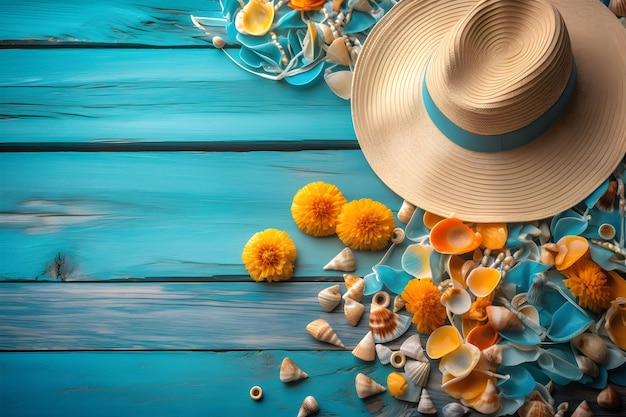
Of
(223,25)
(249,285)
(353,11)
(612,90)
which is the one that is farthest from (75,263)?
(612,90)

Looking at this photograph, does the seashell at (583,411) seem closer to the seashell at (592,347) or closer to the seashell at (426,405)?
the seashell at (592,347)

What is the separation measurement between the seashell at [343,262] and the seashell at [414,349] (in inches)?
6.4

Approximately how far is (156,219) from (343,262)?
0.37m

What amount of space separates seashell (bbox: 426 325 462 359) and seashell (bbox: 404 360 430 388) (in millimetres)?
21

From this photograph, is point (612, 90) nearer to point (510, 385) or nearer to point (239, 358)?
point (510, 385)

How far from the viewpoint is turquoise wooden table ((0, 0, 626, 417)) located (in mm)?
1102

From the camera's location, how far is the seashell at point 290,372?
1078 millimetres

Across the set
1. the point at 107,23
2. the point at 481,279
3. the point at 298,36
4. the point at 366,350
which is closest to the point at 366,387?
the point at 366,350

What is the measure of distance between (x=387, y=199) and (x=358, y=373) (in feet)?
1.06

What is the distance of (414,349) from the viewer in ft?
3.51

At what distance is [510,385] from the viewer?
3.37 ft

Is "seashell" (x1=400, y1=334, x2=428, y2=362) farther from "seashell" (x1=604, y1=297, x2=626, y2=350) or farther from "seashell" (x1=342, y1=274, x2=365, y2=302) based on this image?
"seashell" (x1=604, y1=297, x2=626, y2=350)

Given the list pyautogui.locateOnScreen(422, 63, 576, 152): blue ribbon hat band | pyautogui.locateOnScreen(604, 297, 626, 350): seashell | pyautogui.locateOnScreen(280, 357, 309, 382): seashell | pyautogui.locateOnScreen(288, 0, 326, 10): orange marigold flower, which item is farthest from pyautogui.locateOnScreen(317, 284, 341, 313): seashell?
pyautogui.locateOnScreen(288, 0, 326, 10): orange marigold flower

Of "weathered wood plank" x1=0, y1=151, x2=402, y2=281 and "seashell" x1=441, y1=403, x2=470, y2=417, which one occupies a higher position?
"weathered wood plank" x1=0, y1=151, x2=402, y2=281
